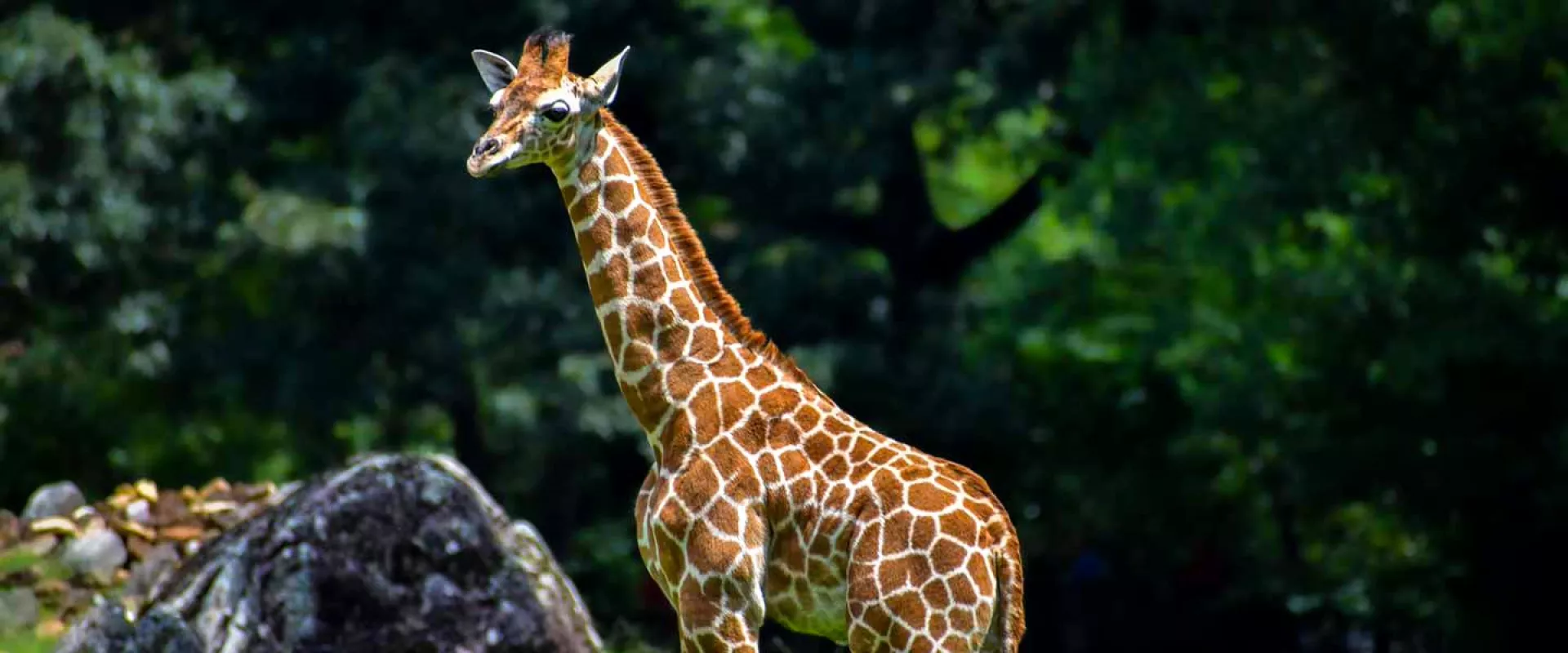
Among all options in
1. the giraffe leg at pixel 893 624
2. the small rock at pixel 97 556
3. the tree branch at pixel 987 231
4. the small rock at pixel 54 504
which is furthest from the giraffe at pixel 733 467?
the tree branch at pixel 987 231

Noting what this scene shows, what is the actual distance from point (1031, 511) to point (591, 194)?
1959 centimetres

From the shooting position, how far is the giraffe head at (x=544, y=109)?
27.9ft

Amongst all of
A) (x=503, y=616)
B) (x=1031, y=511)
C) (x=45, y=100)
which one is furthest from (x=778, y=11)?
(x=503, y=616)

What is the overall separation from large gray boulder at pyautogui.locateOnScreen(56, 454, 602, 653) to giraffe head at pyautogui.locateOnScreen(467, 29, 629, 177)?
12.9ft

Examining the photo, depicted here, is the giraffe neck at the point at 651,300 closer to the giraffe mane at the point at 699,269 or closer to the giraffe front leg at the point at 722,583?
the giraffe mane at the point at 699,269

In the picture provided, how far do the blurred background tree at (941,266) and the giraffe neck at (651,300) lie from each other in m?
14.5

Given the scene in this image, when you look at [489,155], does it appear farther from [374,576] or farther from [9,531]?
[9,531]

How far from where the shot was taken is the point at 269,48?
27.9 metres

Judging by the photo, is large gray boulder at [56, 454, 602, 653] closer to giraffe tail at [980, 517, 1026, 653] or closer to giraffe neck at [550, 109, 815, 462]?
giraffe neck at [550, 109, 815, 462]

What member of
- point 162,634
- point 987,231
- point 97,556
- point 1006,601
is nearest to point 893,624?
point 1006,601

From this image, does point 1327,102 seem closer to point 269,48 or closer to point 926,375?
point 926,375

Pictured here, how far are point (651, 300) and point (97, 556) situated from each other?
8.08 metres

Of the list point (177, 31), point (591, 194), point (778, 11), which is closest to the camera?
point (591, 194)

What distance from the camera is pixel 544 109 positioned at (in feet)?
28.2
